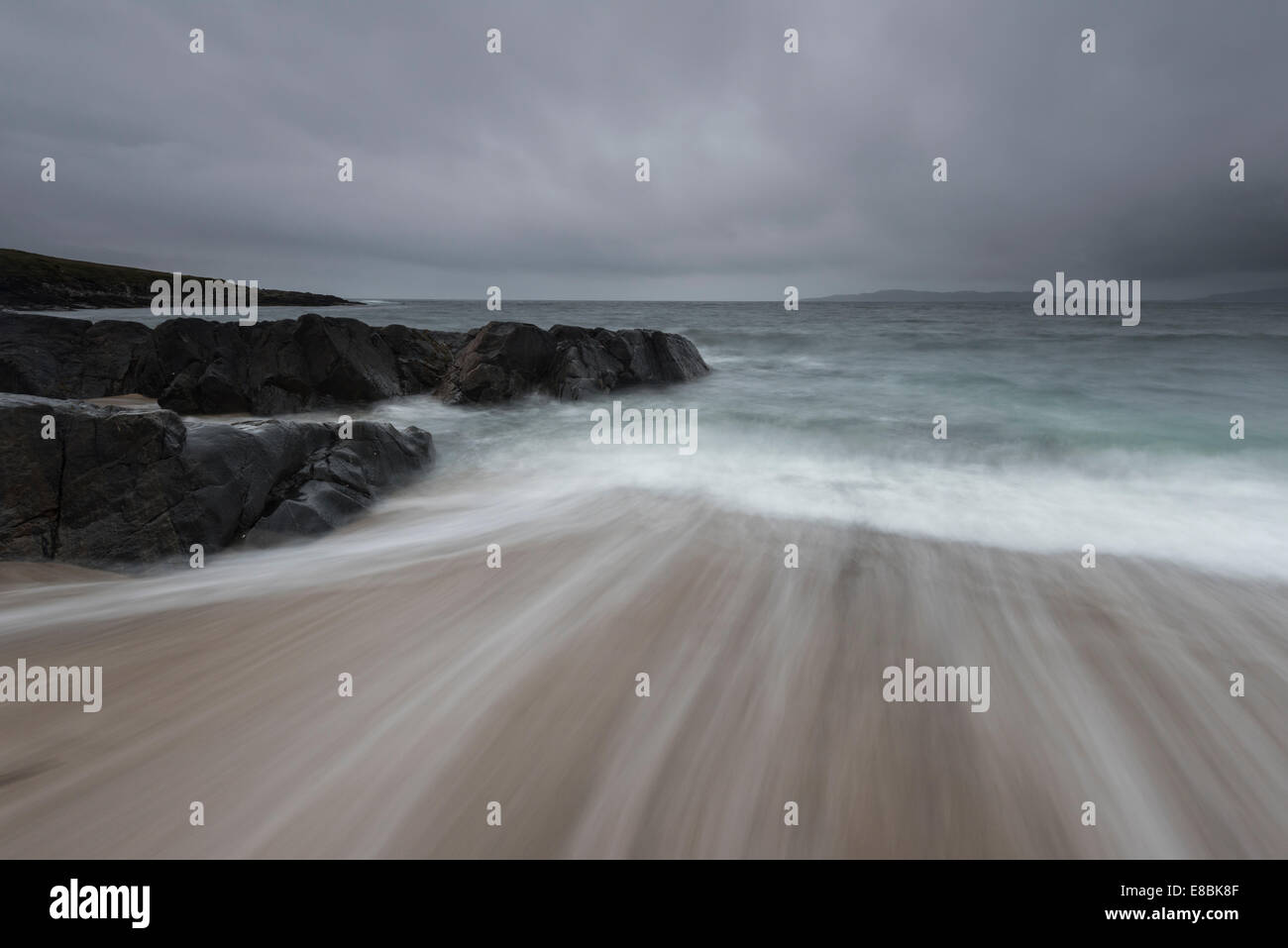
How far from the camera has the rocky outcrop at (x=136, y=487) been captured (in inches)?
160

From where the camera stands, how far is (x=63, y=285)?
53.2m

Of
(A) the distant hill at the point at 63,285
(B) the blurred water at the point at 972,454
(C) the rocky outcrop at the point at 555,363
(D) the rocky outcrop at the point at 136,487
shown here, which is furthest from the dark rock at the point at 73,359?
(A) the distant hill at the point at 63,285

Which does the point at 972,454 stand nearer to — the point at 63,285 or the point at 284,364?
the point at 284,364

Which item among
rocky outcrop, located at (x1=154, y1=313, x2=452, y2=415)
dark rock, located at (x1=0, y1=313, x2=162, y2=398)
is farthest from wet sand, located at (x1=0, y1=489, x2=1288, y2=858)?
dark rock, located at (x1=0, y1=313, x2=162, y2=398)

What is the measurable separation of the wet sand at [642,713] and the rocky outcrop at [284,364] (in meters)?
8.32

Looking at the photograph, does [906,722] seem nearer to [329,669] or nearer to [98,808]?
[329,669]

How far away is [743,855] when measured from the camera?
6.55 feet

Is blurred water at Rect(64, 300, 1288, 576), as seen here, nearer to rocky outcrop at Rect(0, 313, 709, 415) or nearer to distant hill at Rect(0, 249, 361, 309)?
rocky outcrop at Rect(0, 313, 709, 415)

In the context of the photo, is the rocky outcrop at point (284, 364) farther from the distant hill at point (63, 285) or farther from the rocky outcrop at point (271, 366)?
the distant hill at point (63, 285)

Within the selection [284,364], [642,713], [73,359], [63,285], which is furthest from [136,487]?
[63,285]

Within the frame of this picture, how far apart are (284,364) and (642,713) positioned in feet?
38.9

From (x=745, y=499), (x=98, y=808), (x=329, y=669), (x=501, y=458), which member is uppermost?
(x=501, y=458)
